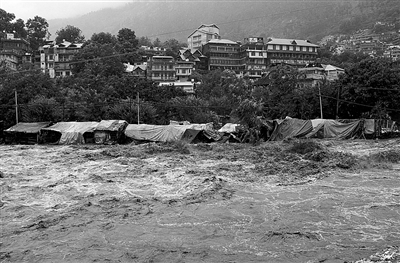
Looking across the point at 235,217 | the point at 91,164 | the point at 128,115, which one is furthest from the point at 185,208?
the point at 128,115

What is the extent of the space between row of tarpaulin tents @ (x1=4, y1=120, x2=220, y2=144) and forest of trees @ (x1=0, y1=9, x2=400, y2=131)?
111 inches

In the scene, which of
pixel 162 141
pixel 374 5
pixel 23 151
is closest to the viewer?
pixel 23 151

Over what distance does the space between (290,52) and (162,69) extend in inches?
967

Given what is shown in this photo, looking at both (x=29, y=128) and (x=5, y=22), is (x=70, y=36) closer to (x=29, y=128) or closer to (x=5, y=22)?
(x=5, y=22)

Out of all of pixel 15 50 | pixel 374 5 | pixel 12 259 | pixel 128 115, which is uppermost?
pixel 374 5

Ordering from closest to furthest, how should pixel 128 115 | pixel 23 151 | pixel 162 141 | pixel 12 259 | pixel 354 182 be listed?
pixel 12 259, pixel 354 182, pixel 23 151, pixel 162 141, pixel 128 115

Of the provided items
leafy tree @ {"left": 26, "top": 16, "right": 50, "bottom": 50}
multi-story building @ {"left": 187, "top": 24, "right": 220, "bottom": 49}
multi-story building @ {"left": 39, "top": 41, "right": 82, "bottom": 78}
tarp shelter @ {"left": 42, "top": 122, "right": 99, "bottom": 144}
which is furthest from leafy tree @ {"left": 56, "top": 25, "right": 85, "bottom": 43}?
tarp shelter @ {"left": 42, "top": 122, "right": 99, "bottom": 144}

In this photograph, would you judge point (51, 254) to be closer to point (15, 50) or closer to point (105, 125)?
point (105, 125)

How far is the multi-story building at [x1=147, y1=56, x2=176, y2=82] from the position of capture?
5112 centimetres

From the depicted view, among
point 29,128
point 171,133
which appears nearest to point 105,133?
point 171,133

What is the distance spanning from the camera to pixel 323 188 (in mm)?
10797

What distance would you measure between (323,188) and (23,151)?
1803 centimetres

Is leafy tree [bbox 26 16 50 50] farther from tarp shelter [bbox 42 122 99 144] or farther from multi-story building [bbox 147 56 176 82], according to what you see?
tarp shelter [bbox 42 122 99 144]

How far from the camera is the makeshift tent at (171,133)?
2367 cm
